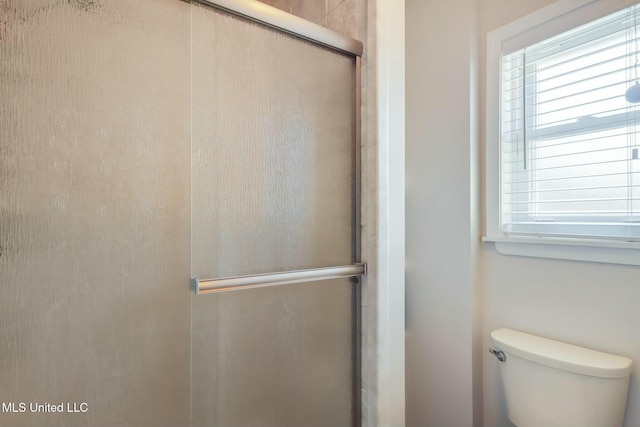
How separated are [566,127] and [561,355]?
31.7 inches

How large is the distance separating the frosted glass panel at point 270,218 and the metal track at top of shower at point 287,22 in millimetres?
22

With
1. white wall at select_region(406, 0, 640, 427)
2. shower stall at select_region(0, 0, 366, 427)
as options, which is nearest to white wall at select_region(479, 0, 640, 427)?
white wall at select_region(406, 0, 640, 427)

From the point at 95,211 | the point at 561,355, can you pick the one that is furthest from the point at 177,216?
the point at 561,355

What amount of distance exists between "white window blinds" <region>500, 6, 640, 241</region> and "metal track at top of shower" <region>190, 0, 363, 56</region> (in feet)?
2.48

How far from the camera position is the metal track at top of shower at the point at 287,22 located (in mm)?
890

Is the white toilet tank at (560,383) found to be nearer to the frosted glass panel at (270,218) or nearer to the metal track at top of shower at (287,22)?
the frosted glass panel at (270,218)

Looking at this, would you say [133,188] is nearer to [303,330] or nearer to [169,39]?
[169,39]

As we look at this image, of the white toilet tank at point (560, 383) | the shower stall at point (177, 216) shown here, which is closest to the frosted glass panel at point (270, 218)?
the shower stall at point (177, 216)

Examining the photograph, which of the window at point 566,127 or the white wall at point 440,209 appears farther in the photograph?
the white wall at point 440,209

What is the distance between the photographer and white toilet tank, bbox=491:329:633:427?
1.03 m

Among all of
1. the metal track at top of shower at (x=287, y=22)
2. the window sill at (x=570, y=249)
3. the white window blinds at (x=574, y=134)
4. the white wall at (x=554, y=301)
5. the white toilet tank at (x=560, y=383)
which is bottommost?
the white toilet tank at (x=560, y=383)

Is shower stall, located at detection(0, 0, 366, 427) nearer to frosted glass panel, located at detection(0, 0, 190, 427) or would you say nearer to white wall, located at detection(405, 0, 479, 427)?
frosted glass panel, located at detection(0, 0, 190, 427)

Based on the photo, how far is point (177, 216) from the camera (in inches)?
32.0

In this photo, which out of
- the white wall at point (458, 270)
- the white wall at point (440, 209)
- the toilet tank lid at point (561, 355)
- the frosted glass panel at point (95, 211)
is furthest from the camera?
the white wall at point (440, 209)
